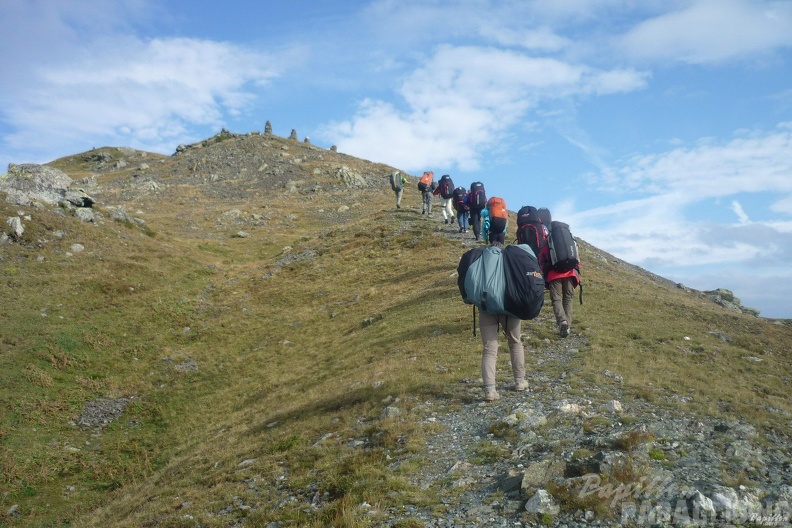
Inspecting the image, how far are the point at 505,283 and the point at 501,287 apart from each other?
0.12 m

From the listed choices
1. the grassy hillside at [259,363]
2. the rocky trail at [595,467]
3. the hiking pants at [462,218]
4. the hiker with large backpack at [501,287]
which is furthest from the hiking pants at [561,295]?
the hiking pants at [462,218]

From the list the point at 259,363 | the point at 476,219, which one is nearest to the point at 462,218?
the point at 476,219

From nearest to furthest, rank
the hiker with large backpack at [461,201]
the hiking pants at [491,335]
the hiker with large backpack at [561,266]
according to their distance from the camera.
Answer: the hiking pants at [491,335] → the hiker with large backpack at [561,266] → the hiker with large backpack at [461,201]

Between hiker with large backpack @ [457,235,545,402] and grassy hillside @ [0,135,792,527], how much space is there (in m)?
2.17

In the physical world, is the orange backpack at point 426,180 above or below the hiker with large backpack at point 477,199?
above

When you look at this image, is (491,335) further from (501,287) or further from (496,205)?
(496,205)

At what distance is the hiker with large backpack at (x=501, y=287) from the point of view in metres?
9.40

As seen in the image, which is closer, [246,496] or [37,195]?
[246,496]

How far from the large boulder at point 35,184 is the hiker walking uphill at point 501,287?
1596 inches

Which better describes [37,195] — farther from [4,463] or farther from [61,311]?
[4,463]

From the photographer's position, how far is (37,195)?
39.5 metres

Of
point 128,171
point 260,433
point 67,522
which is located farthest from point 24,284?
point 128,171

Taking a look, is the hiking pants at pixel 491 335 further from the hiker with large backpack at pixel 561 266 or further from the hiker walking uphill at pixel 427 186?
the hiker walking uphill at pixel 427 186

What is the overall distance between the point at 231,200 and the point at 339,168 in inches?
919
